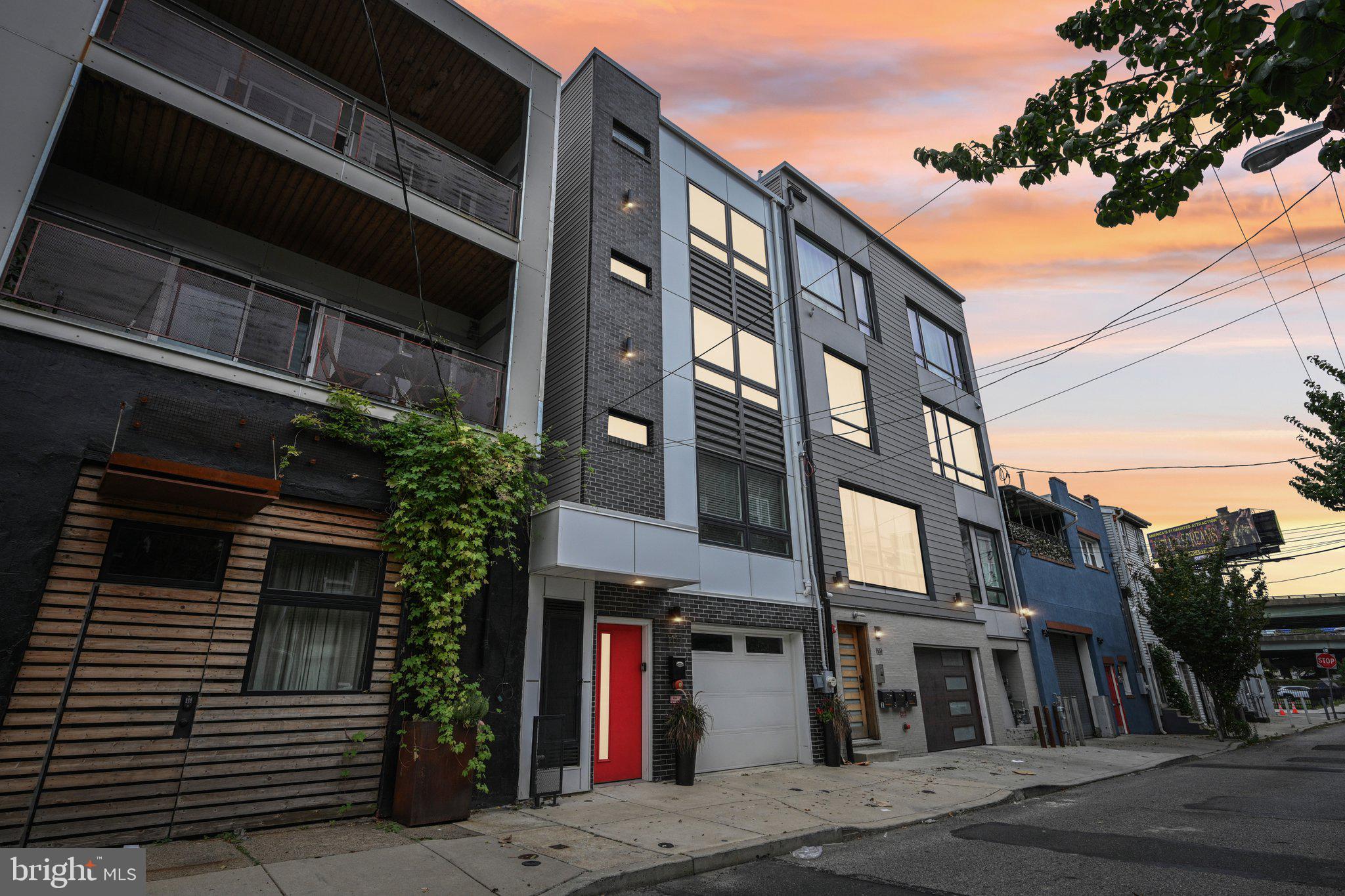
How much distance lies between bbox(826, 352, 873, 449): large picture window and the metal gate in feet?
32.1

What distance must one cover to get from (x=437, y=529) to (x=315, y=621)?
165cm

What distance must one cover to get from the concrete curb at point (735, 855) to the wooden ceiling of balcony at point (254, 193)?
818cm

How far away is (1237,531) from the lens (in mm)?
→ 45844

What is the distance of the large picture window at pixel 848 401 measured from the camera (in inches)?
619

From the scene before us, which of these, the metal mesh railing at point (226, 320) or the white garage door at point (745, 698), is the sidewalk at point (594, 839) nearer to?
the white garage door at point (745, 698)

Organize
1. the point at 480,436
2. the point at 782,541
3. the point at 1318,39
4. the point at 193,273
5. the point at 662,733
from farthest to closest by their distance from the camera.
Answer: the point at 782,541 → the point at 662,733 → the point at 480,436 → the point at 193,273 → the point at 1318,39

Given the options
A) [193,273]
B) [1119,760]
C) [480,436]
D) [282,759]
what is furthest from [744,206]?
[1119,760]

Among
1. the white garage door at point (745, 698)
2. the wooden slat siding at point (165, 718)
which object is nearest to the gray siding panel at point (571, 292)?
the white garage door at point (745, 698)

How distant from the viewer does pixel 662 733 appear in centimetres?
1010

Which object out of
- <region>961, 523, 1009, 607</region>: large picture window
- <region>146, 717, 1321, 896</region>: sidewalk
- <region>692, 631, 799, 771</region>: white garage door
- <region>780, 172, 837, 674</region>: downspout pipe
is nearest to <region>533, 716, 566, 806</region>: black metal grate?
<region>146, 717, 1321, 896</region>: sidewalk

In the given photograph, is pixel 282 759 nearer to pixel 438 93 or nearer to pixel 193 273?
pixel 193 273

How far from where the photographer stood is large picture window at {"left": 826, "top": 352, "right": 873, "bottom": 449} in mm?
15734

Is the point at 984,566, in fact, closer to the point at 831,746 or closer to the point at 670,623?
the point at 831,746

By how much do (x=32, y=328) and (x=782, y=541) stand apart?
37.5ft
